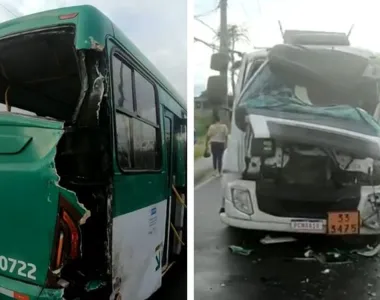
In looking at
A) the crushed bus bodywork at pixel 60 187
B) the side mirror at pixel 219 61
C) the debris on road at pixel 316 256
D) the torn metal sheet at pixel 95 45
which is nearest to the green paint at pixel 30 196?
the crushed bus bodywork at pixel 60 187

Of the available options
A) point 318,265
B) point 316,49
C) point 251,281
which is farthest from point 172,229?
point 316,49

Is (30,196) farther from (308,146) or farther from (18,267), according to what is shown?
(308,146)

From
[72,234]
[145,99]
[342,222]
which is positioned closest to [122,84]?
[145,99]

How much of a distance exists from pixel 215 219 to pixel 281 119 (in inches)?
16.6

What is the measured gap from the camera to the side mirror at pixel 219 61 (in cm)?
171

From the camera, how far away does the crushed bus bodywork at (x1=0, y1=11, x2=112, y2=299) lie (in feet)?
5.22

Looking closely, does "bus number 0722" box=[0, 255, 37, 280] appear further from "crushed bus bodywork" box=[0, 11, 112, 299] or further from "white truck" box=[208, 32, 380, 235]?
"white truck" box=[208, 32, 380, 235]

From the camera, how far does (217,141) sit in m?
1.69

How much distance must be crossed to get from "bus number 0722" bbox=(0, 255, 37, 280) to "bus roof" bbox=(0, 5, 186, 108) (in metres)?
0.75

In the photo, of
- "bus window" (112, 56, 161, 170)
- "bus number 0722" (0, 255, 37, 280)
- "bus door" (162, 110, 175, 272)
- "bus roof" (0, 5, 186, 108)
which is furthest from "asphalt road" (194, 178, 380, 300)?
"bus number 0722" (0, 255, 37, 280)

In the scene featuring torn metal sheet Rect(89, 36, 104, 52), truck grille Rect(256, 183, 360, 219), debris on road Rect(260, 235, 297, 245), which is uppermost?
torn metal sheet Rect(89, 36, 104, 52)

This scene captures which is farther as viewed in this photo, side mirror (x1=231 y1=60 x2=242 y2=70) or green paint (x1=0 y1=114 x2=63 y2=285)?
side mirror (x1=231 y1=60 x2=242 y2=70)

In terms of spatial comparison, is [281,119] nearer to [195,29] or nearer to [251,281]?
[195,29]

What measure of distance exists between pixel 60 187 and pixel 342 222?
0.99 m
